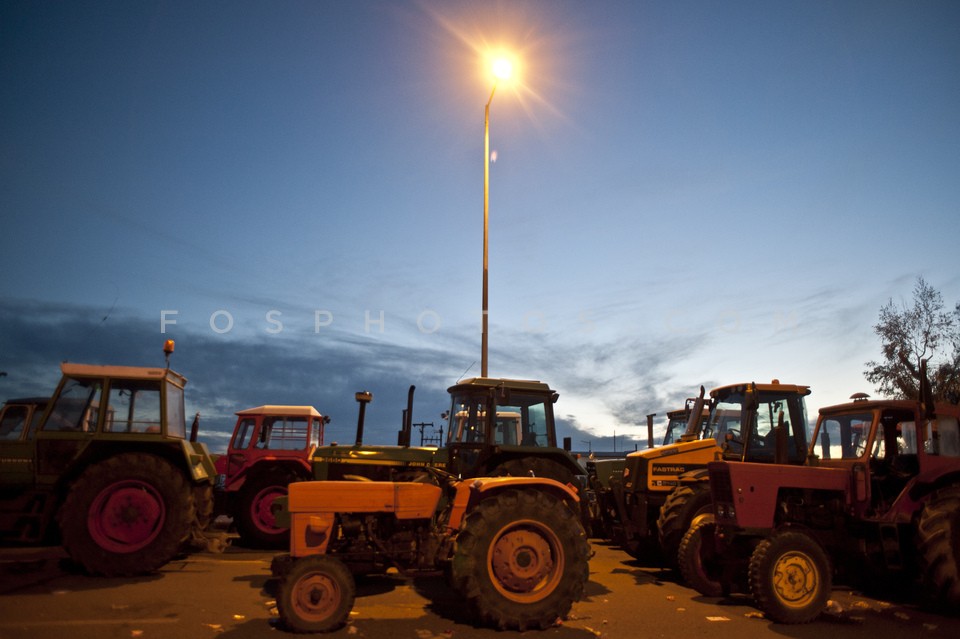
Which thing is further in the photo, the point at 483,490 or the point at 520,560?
the point at 483,490

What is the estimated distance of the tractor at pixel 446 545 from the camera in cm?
624

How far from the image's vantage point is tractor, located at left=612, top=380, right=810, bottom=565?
989 centimetres

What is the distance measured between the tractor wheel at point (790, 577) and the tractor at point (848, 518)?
1 cm

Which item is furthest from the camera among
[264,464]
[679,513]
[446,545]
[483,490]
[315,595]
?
[264,464]

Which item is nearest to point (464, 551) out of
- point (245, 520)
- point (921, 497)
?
point (921, 497)

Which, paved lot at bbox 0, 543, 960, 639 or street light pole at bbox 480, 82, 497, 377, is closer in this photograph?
paved lot at bbox 0, 543, 960, 639

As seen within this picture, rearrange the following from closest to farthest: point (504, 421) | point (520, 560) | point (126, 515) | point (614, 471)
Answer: point (520, 560) → point (126, 515) → point (504, 421) → point (614, 471)

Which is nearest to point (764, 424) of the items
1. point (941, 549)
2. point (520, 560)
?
point (941, 549)

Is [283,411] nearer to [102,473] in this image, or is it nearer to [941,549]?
[102,473]

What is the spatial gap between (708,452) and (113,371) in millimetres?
8566

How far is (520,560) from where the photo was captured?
6.55 meters

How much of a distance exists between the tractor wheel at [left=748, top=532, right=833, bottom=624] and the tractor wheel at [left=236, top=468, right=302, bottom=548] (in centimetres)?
802

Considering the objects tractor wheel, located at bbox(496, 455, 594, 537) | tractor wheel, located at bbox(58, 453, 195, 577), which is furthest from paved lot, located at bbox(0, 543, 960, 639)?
tractor wheel, located at bbox(496, 455, 594, 537)

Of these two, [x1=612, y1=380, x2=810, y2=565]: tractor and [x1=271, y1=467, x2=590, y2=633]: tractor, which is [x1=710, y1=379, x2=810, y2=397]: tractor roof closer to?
[x1=612, y1=380, x2=810, y2=565]: tractor
